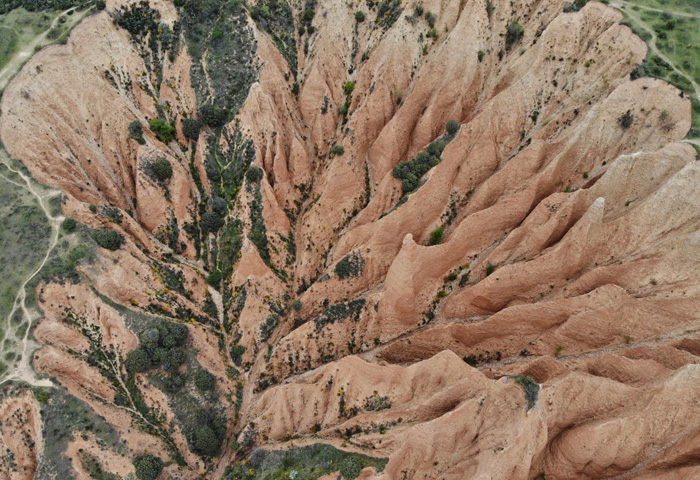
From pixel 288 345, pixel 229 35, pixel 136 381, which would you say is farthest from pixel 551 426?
pixel 229 35

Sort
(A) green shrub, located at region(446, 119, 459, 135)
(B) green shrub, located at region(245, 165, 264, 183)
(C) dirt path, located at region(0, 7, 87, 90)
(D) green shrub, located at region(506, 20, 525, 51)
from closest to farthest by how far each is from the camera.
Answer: (C) dirt path, located at region(0, 7, 87, 90)
(A) green shrub, located at region(446, 119, 459, 135)
(B) green shrub, located at region(245, 165, 264, 183)
(D) green shrub, located at region(506, 20, 525, 51)

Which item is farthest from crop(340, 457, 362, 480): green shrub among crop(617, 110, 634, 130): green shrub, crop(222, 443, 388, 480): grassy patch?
crop(617, 110, 634, 130): green shrub

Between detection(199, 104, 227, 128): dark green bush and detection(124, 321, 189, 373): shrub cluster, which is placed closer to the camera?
detection(124, 321, 189, 373): shrub cluster

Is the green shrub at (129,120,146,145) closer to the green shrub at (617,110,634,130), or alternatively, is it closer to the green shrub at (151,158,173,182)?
the green shrub at (151,158,173,182)

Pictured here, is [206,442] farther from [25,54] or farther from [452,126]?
[25,54]

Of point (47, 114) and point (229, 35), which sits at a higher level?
point (229, 35)

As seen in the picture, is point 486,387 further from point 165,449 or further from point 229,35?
point 229,35

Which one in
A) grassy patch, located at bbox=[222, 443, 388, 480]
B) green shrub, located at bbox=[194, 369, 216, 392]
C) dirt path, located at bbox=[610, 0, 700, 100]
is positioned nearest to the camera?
grassy patch, located at bbox=[222, 443, 388, 480]

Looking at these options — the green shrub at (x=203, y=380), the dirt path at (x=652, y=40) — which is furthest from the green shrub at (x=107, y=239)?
the dirt path at (x=652, y=40)
